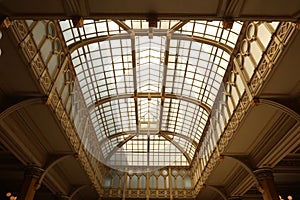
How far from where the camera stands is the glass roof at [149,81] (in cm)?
1484

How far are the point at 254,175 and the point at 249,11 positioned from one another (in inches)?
406

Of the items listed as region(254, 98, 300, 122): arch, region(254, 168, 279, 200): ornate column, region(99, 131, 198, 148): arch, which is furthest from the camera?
region(99, 131, 198, 148): arch

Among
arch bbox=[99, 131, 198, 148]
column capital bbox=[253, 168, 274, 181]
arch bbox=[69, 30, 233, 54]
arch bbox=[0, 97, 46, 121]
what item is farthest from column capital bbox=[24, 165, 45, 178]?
column capital bbox=[253, 168, 274, 181]

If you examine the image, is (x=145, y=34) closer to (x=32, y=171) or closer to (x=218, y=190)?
(x=32, y=171)

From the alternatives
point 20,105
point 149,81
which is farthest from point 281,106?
point 149,81

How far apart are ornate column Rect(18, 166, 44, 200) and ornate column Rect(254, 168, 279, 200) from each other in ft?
40.2

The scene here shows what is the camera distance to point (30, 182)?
45.6 feet

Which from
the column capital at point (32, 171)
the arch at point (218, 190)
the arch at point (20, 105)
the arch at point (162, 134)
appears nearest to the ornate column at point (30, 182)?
the column capital at point (32, 171)

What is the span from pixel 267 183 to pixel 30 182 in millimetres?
12825

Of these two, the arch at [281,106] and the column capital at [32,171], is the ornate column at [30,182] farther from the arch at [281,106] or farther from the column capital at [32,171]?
the arch at [281,106]

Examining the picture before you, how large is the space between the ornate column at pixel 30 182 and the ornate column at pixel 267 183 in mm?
12251

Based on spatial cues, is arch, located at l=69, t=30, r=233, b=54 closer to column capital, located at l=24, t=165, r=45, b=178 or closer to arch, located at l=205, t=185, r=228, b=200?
column capital, located at l=24, t=165, r=45, b=178

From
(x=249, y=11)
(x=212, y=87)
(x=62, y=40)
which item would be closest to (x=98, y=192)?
(x=212, y=87)

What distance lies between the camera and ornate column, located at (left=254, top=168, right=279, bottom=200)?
500 inches
